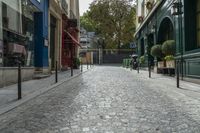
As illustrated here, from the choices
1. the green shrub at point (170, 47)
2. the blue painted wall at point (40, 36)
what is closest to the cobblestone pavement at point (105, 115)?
the green shrub at point (170, 47)

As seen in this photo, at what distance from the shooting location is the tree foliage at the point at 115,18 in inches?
2574

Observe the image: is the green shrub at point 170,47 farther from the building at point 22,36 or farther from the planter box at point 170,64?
the building at point 22,36

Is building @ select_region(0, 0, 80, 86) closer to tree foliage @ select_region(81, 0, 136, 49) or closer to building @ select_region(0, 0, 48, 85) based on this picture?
building @ select_region(0, 0, 48, 85)

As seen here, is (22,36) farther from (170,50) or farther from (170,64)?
(170,50)

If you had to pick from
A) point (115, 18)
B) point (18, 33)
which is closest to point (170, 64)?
point (18, 33)

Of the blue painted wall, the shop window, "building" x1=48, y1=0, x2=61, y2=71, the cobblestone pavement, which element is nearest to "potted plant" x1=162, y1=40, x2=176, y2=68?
the blue painted wall

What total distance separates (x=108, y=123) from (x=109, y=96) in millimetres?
4390

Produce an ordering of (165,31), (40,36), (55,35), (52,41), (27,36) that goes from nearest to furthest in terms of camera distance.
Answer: (27,36)
(40,36)
(165,31)
(52,41)
(55,35)

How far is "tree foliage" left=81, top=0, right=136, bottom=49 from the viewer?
214ft

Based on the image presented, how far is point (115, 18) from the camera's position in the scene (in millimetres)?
66188

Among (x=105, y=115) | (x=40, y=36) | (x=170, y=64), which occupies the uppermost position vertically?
(x=40, y=36)

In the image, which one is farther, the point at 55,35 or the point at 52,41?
the point at 55,35

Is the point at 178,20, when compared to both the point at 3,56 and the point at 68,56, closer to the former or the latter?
the point at 3,56

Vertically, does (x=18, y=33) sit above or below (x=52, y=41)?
below
